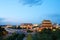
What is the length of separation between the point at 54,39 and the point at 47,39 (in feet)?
4.95

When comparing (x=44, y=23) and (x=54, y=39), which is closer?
(x=54, y=39)

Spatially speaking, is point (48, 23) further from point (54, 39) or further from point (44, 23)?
point (54, 39)

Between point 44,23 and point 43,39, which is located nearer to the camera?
point 43,39

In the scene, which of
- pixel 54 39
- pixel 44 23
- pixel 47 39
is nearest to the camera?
pixel 47 39

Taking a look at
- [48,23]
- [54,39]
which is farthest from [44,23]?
[54,39]

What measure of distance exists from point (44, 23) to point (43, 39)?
201ft

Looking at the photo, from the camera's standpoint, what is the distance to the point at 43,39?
18688mm

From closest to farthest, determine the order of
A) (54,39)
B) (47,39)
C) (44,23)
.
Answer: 1. (47,39)
2. (54,39)
3. (44,23)

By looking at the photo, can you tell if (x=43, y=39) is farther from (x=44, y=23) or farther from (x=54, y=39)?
(x=44, y=23)

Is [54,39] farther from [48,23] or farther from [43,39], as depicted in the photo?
[48,23]

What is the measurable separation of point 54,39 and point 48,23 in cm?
6112

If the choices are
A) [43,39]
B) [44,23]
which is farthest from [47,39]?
[44,23]

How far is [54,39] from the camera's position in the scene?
19250 mm

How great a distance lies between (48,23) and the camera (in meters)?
80.2
